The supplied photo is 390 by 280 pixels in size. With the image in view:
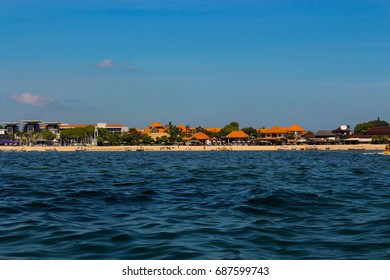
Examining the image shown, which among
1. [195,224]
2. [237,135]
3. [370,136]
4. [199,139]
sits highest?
[237,135]


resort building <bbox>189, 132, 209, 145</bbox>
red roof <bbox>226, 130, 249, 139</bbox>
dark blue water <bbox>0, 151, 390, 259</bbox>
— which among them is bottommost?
dark blue water <bbox>0, 151, 390, 259</bbox>

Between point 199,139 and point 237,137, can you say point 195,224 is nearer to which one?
point 199,139

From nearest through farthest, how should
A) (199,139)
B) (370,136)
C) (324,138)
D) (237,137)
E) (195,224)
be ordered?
(195,224) < (370,136) < (199,139) < (237,137) < (324,138)

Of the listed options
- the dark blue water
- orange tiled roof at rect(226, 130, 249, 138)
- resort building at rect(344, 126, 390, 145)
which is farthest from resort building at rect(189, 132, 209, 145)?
the dark blue water

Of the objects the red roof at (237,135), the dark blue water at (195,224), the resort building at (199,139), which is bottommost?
the dark blue water at (195,224)

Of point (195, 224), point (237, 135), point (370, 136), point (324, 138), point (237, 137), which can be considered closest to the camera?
point (195, 224)

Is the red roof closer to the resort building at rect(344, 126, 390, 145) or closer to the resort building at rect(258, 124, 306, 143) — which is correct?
the resort building at rect(258, 124, 306, 143)

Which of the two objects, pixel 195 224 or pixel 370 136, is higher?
pixel 370 136

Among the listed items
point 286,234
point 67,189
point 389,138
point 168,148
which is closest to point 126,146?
point 168,148

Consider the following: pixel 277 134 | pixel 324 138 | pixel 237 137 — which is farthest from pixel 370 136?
pixel 237 137

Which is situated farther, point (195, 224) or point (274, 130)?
point (274, 130)

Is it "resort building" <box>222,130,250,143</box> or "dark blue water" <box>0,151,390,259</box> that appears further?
"resort building" <box>222,130,250,143</box>

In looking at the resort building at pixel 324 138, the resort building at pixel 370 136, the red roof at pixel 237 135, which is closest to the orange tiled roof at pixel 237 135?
the red roof at pixel 237 135

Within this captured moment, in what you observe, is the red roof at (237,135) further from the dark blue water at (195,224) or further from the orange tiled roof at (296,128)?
the dark blue water at (195,224)
